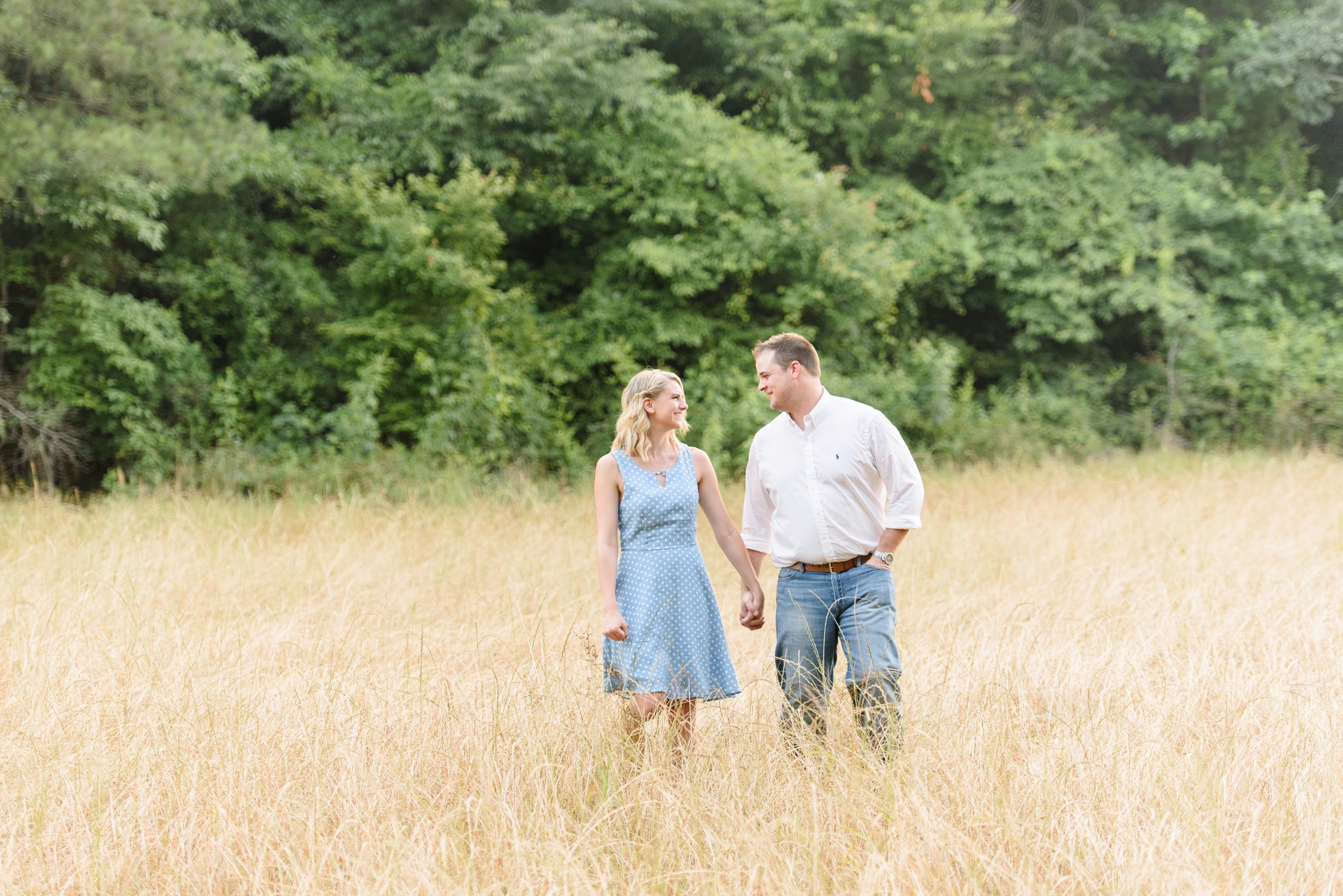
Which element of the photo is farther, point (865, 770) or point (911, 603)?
point (911, 603)

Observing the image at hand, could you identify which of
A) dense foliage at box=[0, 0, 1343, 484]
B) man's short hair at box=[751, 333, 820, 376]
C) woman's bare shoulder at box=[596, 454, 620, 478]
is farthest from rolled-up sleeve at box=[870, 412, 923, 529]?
dense foliage at box=[0, 0, 1343, 484]

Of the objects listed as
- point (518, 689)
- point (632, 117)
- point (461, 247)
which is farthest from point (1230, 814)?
point (632, 117)

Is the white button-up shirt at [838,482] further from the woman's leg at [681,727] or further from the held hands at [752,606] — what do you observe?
the woman's leg at [681,727]

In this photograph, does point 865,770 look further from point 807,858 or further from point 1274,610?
point 1274,610

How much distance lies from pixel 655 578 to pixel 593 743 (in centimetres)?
63

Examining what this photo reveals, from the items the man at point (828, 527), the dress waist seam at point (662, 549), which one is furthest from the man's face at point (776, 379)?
the dress waist seam at point (662, 549)

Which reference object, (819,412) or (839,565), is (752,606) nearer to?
(839,565)

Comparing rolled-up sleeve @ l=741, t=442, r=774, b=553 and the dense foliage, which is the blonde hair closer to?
rolled-up sleeve @ l=741, t=442, r=774, b=553

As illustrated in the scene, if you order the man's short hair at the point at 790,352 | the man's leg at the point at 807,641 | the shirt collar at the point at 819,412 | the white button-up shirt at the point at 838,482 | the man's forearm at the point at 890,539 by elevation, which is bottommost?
the man's leg at the point at 807,641

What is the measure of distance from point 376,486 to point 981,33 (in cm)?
1181

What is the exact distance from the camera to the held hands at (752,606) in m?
3.95

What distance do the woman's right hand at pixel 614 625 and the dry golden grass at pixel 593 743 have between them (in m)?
0.36

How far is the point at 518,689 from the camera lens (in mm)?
4383

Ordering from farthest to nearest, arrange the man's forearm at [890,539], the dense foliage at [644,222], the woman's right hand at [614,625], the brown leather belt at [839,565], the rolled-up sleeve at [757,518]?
the dense foliage at [644,222] → the rolled-up sleeve at [757,518] → the brown leather belt at [839,565] → the man's forearm at [890,539] → the woman's right hand at [614,625]
